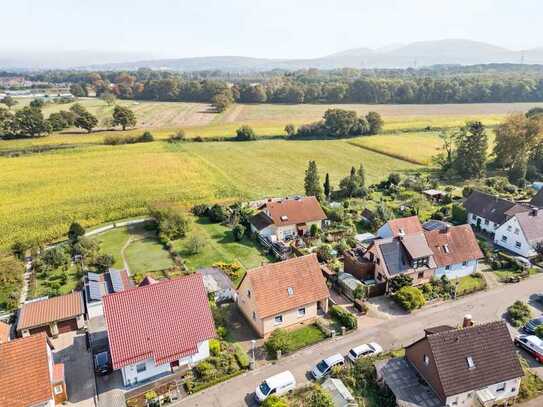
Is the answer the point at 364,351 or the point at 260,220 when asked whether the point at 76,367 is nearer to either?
the point at 364,351

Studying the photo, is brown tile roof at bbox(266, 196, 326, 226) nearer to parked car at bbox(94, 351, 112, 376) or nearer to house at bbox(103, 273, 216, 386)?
A: house at bbox(103, 273, 216, 386)

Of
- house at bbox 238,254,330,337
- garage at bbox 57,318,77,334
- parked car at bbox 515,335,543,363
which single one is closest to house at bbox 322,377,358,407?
house at bbox 238,254,330,337

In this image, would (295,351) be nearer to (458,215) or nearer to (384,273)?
(384,273)

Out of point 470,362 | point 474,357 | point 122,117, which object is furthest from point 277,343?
point 122,117

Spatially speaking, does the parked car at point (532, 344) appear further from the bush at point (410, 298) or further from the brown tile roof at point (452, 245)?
the brown tile roof at point (452, 245)

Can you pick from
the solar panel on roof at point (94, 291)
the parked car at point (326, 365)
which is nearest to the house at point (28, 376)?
the solar panel on roof at point (94, 291)

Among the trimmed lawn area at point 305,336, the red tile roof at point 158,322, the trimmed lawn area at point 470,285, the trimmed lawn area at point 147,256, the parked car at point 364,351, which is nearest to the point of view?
the red tile roof at point 158,322

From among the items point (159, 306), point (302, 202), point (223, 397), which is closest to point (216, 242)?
point (302, 202)
